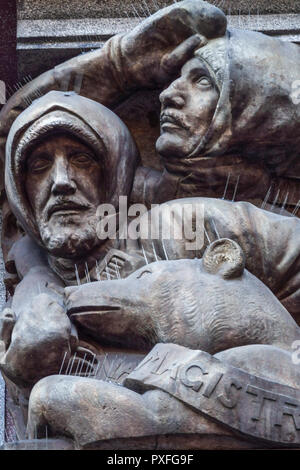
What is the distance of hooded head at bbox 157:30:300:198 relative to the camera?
17.1ft

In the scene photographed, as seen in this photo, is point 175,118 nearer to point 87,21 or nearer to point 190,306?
point 87,21

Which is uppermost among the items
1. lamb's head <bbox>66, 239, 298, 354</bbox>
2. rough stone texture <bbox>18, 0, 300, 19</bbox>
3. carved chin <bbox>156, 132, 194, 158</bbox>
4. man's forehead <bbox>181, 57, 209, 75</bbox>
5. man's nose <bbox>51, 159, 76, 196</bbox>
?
rough stone texture <bbox>18, 0, 300, 19</bbox>

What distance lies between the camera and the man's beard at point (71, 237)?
5156mm

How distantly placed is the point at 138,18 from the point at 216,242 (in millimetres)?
1154

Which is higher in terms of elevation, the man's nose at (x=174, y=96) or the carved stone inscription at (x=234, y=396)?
the man's nose at (x=174, y=96)

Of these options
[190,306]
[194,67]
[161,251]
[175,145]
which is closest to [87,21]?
[194,67]

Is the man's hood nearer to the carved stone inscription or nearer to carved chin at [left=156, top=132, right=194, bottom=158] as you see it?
carved chin at [left=156, top=132, right=194, bottom=158]

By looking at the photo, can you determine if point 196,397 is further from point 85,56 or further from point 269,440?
point 85,56

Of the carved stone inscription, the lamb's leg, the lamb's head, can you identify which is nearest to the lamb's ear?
the lamb's head

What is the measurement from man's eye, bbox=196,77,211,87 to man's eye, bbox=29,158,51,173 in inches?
19.6

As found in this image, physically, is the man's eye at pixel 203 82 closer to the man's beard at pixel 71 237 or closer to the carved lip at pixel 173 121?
the carved lip at pixel 173 121

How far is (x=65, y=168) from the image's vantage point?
5230 millimetres

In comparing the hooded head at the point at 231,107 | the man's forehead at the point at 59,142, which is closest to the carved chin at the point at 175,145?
the hooded head at the point at 231,107

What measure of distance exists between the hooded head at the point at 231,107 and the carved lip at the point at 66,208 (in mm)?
298
